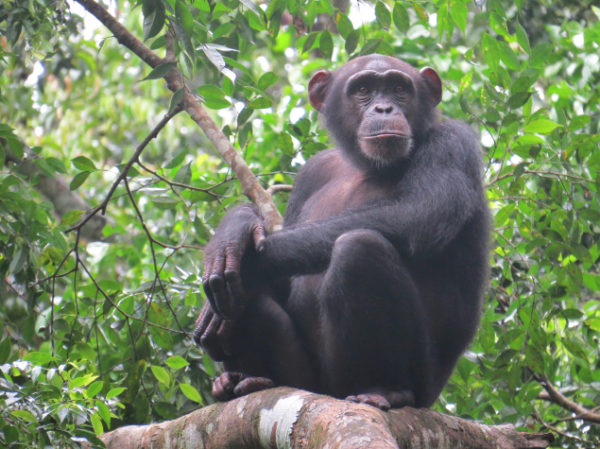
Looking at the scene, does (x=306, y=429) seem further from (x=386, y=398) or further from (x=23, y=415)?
(x=23, y=415)

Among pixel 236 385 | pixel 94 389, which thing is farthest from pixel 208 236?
pixel 94 389

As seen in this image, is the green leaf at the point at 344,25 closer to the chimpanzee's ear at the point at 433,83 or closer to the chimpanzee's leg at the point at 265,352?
the chimpanzee's ear at the point at 433,83

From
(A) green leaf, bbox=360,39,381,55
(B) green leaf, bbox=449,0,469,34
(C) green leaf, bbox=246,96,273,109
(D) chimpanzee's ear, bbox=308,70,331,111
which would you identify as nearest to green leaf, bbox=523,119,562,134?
(B) green leaf, bbox=449,0,469,34

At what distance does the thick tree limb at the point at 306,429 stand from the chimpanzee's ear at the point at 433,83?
221 centimetres

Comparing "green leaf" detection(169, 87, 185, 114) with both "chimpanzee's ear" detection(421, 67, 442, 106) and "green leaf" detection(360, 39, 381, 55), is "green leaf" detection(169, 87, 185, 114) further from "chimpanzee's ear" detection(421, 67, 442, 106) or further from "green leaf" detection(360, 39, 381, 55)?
→ "chimpanzee's ear" detection(421, 67, 442, 106)

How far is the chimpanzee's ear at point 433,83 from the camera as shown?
5094mm

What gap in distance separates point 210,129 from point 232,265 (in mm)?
1192

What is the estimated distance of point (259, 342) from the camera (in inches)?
172

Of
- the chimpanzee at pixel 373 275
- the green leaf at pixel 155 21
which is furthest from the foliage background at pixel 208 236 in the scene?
the chimpanzee at pixel 373 275

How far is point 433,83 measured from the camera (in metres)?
5.13

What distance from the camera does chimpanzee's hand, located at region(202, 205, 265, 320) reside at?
13.0ft

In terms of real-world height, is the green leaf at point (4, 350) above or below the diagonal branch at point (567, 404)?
above

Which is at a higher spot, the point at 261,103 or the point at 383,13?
the point at 383,13

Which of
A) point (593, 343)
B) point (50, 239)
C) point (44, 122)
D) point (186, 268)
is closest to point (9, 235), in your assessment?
point (50, 239)
